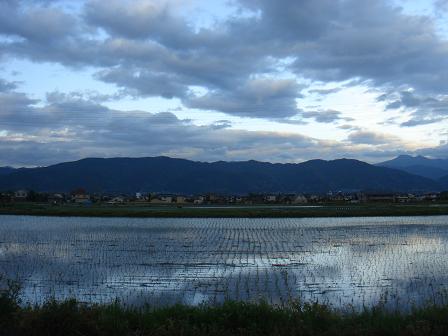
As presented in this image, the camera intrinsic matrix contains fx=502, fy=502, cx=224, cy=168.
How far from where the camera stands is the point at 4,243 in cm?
2697

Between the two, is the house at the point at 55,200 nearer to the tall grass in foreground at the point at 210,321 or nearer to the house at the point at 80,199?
the house at the point at 80,199

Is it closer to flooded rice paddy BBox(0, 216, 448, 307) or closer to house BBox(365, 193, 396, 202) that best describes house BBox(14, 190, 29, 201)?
house BBox(365, 193, 396, 202)

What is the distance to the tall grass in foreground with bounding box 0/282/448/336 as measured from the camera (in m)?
7.32

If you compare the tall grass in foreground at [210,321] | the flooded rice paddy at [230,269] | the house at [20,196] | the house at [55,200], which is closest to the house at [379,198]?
the house at [55,200]

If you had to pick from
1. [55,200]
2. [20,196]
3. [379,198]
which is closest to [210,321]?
[55,200]

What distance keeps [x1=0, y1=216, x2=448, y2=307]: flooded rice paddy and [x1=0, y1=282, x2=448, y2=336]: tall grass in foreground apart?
1862 mm

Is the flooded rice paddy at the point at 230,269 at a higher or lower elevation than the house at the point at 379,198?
higher

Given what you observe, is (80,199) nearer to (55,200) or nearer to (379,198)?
(55,200)

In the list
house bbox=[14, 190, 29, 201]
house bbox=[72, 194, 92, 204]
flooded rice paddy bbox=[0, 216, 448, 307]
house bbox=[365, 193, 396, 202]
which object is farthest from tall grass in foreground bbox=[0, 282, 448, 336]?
house bbox=[14, 190, 29, 201]

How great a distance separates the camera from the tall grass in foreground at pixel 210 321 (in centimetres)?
732

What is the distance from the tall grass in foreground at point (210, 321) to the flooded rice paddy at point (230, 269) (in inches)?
73.3

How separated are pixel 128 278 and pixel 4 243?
47.2ft

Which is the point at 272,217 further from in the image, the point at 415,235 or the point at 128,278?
the point at 128,278

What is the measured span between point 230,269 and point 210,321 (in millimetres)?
9622
